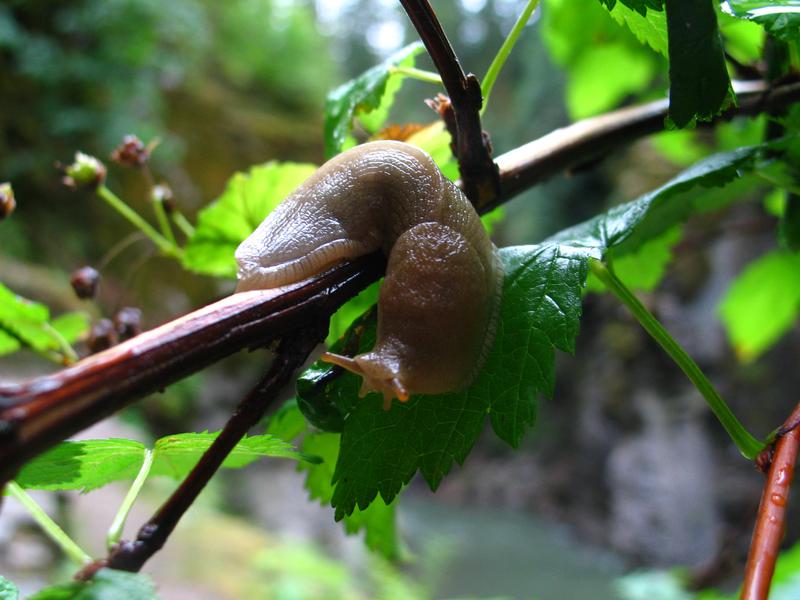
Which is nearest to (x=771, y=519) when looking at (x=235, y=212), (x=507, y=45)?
(x=507, y=45)

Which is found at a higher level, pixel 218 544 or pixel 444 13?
pixel 444 13

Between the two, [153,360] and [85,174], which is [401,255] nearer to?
[153,360]

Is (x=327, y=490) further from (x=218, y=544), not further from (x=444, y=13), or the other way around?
(x=444, y=13)

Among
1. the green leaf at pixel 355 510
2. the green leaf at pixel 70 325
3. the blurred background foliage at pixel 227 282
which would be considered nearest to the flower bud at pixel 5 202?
the green leaf at pixel 70 325

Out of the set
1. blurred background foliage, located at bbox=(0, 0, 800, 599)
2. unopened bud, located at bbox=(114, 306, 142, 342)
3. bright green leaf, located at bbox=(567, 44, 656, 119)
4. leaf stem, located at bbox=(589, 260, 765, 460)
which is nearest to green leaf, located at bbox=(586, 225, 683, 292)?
leaf stem, located at bbox=(589, 260, 765, 460)

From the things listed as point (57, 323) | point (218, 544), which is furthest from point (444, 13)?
point (57, 323)

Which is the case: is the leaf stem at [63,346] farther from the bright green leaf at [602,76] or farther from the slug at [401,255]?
the bright green leaf at [602,76]
